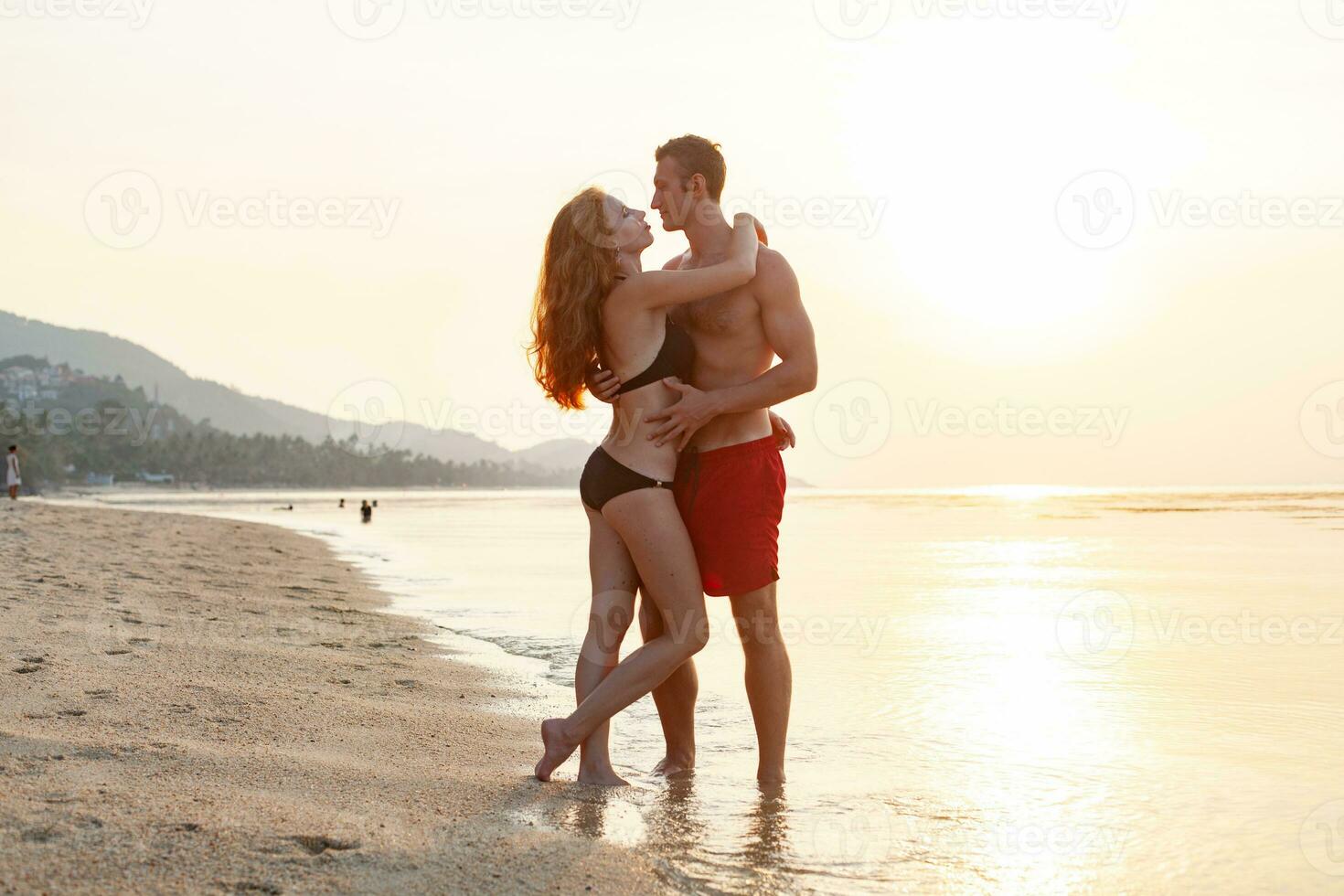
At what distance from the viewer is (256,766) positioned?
11.2 feet

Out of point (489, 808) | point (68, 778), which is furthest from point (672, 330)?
point (68, 778)

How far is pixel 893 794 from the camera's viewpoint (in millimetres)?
3914

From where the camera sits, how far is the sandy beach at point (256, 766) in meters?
2.54

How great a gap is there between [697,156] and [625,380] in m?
0.82

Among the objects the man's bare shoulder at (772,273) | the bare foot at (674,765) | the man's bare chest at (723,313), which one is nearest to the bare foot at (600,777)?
the bare foot at (674,765)

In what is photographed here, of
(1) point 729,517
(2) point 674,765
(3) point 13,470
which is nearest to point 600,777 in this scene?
(2) point 674,765

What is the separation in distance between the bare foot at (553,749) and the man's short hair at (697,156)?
1.90m

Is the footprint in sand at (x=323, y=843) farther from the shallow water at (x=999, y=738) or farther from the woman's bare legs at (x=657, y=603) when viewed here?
the woman's bare legs at (x=657, y=603)

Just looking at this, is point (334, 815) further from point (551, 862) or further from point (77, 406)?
point (77, 406)

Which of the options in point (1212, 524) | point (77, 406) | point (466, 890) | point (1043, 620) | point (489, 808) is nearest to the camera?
point (466, 890)

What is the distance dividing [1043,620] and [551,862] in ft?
22.5

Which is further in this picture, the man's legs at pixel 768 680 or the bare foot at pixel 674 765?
the bare foot at pixel 674 765

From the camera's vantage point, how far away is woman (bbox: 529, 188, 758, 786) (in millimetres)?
3715

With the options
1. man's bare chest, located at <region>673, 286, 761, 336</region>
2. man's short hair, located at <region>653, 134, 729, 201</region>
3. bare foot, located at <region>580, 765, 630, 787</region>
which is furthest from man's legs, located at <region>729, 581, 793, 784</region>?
man's short hair, located at <region>653, 134, 729, 201</region>
